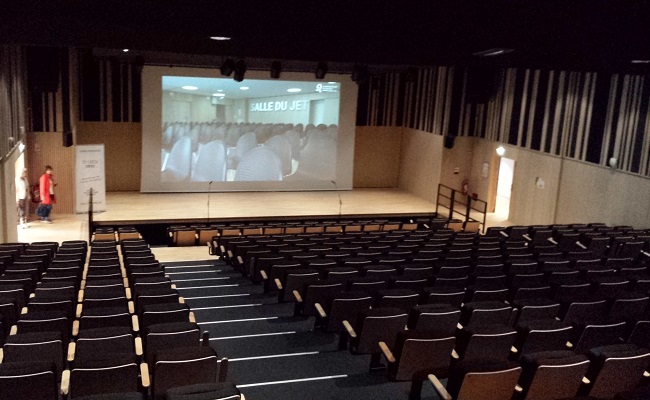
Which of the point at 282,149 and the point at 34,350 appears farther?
the point at 282,149

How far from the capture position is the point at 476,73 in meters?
16.9

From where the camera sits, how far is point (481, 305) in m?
5.77

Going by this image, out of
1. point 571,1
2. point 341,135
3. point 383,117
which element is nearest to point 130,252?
point 571,1

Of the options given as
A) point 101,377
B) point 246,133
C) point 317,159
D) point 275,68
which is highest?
point 275,68

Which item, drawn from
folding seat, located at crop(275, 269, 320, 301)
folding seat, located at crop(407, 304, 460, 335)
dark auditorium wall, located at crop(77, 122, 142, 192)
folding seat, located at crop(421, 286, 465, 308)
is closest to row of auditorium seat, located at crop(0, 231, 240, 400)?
folding seat, located at crop(275, 269, 320, 301)

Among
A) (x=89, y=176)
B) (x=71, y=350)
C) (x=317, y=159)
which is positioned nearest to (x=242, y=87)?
(x=317, y=159)

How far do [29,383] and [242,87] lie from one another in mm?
16316

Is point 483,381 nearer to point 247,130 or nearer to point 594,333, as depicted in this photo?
point 594,333

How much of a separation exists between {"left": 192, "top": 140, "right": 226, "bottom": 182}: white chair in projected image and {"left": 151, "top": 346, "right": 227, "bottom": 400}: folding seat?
15491 mm

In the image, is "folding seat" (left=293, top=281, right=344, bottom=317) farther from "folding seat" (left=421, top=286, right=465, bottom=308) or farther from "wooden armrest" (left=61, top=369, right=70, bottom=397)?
"wooden armrest" (left=61, top=369, right=70, bottom=397)

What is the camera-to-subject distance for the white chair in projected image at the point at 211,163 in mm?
19281

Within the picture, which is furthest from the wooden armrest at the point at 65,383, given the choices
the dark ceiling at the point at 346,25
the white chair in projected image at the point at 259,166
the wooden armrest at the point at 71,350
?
the white chair in projected image at the point at 259,166

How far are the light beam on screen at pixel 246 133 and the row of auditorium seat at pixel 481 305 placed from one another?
876 cm

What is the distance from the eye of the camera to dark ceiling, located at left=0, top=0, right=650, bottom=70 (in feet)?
21.2
